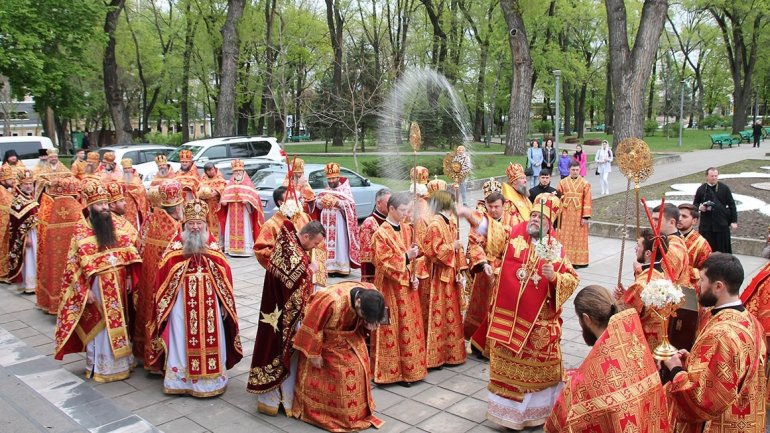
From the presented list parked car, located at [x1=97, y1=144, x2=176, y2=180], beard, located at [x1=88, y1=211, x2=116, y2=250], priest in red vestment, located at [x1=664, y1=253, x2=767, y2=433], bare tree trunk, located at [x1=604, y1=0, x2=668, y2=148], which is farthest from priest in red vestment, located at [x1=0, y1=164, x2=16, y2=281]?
bare tree trunk, located at [x1=604, y1=0, x2=668, y2=148]

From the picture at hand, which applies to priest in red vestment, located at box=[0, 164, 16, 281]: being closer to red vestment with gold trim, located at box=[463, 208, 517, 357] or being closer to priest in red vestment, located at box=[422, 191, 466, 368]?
priest in red vestment, located at box=[422, 191, 466, 368]

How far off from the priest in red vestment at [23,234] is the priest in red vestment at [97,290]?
3.92 m

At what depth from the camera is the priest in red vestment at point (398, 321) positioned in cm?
636

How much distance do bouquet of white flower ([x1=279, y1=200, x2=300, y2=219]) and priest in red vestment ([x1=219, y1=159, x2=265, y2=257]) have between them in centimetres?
689

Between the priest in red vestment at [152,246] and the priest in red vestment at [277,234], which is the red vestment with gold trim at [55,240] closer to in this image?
the priest in red vestment at [152,246]

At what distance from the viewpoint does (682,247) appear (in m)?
5.61

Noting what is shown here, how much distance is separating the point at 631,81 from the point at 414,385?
1947cm

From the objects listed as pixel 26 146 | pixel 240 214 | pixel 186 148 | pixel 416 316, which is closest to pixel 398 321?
pixel 416 316

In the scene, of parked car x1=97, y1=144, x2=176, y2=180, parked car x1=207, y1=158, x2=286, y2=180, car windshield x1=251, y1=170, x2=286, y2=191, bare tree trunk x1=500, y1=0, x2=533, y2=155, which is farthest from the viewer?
bare tree trunk x1=500, y1=0, x2=533, y2=155

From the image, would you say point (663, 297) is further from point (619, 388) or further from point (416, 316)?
point (416, 316)

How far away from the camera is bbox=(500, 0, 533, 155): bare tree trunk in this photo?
25789 mm

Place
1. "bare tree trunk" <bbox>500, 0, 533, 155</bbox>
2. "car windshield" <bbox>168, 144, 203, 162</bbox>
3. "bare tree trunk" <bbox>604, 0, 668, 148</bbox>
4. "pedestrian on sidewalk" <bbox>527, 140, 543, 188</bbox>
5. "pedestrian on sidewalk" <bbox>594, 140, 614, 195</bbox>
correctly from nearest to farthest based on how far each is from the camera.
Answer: "pedestrian on sidewalk" <bbox>527, 140, 543, 188</bbox>
"car windshield" <bbox>168, 144, 203, 162</bbox>
"pedestrian on sidewalk" <bbox>594, 140, 614, 195</bbox>
"bare tree trunk" <bbox>604, 0, 668, 148</bbox>
"bare tree trunk" <bbox>500, 0, 533, 155</bbox>

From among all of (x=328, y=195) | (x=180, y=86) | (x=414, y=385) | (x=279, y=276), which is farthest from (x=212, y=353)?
(x=180, y=86)

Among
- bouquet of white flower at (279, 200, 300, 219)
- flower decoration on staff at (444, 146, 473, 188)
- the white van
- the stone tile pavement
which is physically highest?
the white van
